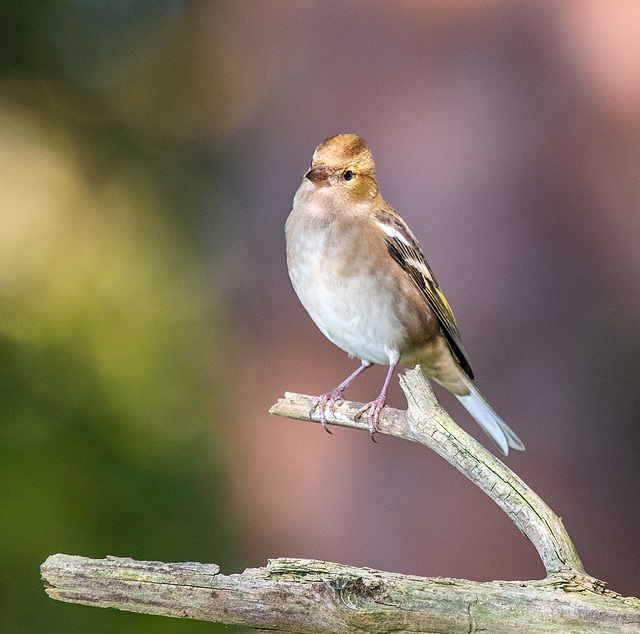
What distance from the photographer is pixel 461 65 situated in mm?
4086

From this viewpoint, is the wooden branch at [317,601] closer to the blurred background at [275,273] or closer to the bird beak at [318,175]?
the bird beak at [318,175]

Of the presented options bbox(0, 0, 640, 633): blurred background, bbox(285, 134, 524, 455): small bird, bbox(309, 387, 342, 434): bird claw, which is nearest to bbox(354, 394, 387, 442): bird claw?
bbox(285, 134, 524, 455): small bird

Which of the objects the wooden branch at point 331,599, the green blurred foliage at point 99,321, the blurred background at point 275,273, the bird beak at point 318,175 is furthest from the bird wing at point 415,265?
the green blurred foliage at point 99,321

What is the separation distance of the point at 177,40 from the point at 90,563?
4500 mm

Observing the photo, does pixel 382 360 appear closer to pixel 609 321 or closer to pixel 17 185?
pixel 609 321

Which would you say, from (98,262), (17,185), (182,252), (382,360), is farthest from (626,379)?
(17,185)

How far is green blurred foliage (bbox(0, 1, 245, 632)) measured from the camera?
466 centimetres

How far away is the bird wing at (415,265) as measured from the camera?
2742 millimetres

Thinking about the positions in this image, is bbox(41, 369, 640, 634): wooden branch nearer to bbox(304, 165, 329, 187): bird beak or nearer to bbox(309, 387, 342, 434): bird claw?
bbox(309, 387, 342, 434): bird claw

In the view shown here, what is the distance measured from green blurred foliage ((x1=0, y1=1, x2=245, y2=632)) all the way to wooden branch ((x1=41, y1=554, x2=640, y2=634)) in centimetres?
299

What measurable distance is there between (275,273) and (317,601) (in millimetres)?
2955

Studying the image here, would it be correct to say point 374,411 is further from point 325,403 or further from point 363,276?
point 363,276

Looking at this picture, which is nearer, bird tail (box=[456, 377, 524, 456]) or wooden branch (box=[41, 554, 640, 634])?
wooden branch (box=[41, 554, 640, 634])

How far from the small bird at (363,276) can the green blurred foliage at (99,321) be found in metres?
2.21
